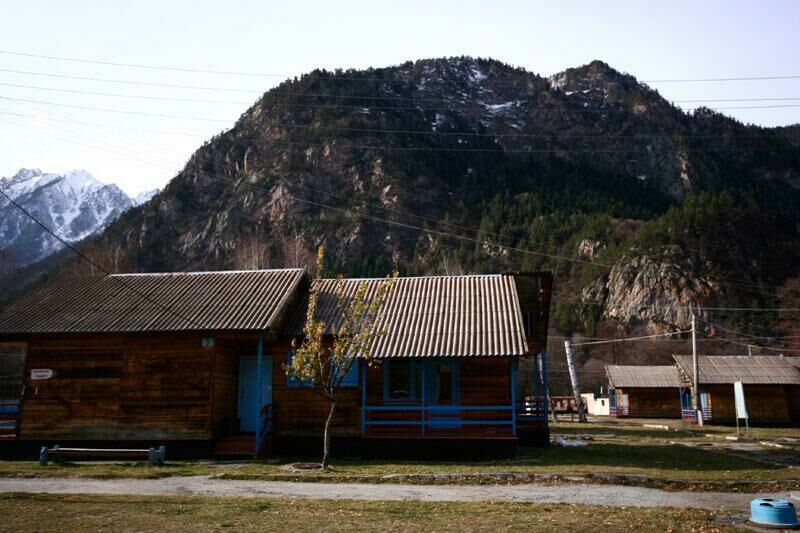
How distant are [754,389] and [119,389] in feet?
156

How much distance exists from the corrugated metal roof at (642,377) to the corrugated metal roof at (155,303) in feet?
143

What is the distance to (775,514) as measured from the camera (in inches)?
444

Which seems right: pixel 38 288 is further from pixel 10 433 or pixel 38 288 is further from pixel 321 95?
pixel 321 95

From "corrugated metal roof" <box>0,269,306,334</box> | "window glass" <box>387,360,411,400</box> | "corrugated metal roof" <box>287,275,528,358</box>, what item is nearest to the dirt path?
"corrugated metal roof" <box>287,275,528,358</box>

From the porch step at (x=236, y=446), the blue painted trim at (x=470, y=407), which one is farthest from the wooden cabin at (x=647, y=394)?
the porch step at (x=236, y=446)

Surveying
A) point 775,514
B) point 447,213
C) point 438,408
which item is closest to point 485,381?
point 438,408

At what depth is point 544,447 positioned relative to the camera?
86.6 feet

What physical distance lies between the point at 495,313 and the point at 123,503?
1495 cm

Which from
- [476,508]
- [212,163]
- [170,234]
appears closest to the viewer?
[476,508]

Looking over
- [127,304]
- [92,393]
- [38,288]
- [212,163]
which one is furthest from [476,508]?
[212,163]

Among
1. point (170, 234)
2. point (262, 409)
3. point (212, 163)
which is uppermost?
point (212, 163)

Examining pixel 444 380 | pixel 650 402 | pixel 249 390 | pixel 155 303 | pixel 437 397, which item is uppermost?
pixel 155 303

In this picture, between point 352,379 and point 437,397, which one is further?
point 437,397

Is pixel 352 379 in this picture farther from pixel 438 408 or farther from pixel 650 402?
pixel 650 402
